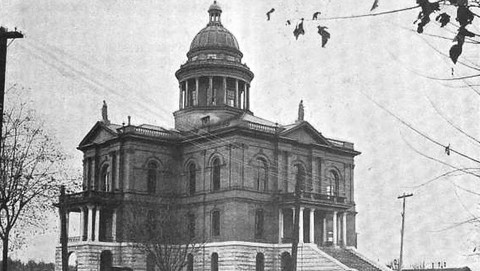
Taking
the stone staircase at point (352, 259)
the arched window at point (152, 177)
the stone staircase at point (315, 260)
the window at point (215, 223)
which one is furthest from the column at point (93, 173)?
the stone staircase at point (352, 259)

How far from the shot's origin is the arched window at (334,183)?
192ft

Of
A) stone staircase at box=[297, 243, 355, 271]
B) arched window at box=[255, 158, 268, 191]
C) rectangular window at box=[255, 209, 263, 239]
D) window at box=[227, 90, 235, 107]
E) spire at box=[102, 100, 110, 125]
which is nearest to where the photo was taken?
stone staircase at box=[297, 243, 355, 271]

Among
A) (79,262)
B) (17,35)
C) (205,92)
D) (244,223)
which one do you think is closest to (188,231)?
(244,223)

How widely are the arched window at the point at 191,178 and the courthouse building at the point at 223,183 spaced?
7 centimetres

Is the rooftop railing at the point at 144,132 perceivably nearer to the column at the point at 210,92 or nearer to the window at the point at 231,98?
the column at the point at 210,92

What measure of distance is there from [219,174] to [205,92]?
30.7 ft

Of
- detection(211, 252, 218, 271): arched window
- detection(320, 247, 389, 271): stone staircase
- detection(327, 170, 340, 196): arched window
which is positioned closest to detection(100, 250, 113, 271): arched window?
detection(211, 252, 218, 271): arched window

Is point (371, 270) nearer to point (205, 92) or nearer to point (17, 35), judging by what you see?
point (205, 92)

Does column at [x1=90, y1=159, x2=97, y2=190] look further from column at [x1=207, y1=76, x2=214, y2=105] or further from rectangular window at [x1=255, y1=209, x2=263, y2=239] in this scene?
rectangular window at [x1=255, y1=209, x2=263, y2=239]

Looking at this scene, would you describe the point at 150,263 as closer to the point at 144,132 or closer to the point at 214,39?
the point at 144,132

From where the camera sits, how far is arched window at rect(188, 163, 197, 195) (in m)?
56.1

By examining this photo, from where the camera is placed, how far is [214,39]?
62.0m

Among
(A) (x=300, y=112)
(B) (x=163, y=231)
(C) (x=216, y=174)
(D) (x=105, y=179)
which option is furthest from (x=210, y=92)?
(B) (x=163, y=231)

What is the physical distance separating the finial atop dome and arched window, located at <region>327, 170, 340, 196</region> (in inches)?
634
